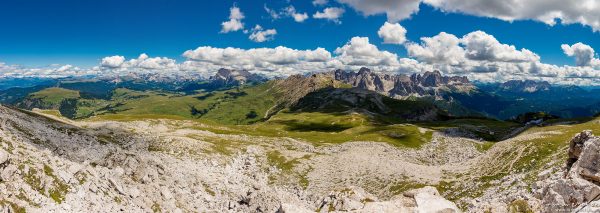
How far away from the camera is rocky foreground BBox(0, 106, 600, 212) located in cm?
2942

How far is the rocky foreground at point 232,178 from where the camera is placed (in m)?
29.4

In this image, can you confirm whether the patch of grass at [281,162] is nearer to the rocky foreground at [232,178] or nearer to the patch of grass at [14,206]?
the rocky foreground at [232,178]

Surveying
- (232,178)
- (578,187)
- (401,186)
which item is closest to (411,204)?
(578,187)

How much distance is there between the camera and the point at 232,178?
72125 millimetres

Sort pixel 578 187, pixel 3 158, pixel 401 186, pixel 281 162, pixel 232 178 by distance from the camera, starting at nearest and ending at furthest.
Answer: pixel 578 187
pixel 3 158
pixel 401 186
pixel 232 178
pixel 281 162

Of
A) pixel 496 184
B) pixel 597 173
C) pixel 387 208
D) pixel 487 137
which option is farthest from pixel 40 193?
pixel 487 137

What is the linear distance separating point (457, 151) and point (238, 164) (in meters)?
69.3

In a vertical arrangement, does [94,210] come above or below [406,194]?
below

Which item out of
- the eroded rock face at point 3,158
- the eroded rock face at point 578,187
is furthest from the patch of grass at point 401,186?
the eroded rock face at point 3,158

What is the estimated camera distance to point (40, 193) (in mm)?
36469

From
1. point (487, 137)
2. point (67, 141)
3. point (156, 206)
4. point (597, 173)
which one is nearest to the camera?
point (597, 173)

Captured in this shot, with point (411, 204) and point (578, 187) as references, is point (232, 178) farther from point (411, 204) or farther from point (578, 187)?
point (578, 187)

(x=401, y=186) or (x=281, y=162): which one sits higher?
(x=401, y=186)

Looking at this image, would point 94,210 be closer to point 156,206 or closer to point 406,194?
point 156,206
